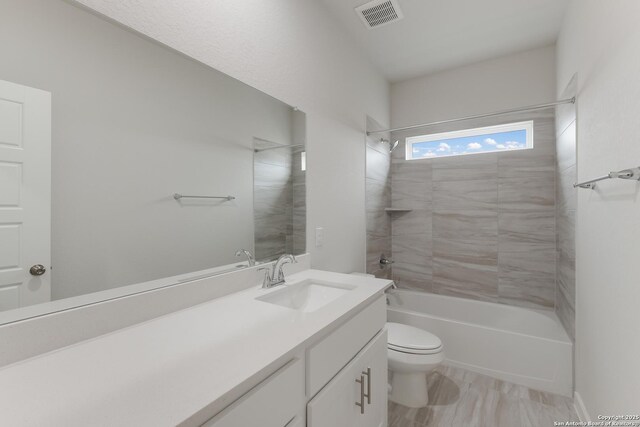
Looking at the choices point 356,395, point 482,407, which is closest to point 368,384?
point 356,395

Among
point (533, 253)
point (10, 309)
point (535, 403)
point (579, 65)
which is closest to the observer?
point (10, 309)

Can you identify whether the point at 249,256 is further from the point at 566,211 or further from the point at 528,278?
A: the point at 528,278

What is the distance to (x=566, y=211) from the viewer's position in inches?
81.5

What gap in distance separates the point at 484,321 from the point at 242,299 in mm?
2399

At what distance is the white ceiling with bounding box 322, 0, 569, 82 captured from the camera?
6.35 feet

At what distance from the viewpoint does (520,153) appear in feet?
8.32

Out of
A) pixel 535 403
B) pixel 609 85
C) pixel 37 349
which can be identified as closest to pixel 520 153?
pixel 609 85

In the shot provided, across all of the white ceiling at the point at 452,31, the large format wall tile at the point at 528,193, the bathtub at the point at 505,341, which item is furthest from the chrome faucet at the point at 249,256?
the large format wall tile at the point at 528,193

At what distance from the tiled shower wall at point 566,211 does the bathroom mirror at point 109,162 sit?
2127 mm

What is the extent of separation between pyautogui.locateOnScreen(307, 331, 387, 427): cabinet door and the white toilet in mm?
378

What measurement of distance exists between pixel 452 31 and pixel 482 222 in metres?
1.68

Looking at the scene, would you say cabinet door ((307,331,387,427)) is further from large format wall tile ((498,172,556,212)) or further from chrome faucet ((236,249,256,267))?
large format wall tile ((498,172,556,212))

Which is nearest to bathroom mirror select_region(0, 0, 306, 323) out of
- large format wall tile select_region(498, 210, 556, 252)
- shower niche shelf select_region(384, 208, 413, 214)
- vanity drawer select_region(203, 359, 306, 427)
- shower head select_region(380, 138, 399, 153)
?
vanity drawer select_region(203, 359, 306, 427)

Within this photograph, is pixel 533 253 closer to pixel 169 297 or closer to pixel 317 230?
pixel 317 230
